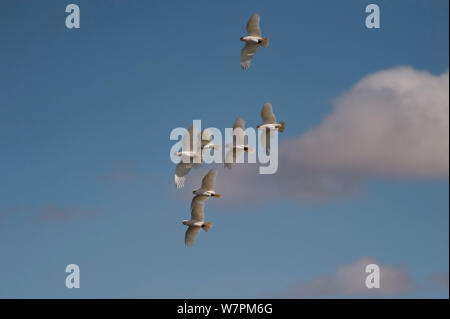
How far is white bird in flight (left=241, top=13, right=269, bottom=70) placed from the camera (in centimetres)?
5266

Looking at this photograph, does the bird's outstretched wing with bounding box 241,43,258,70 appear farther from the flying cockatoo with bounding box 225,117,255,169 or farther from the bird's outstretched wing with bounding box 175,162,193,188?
the bird's outstretched wing with bounding box 175,162,193,188

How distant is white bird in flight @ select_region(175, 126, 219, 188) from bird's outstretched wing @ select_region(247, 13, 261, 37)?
7722 mm

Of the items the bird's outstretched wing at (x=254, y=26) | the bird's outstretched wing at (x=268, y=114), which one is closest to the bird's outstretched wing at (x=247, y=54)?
the bird's outstretched wing at (x=254, y=26)

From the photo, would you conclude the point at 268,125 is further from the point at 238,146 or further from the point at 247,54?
the point at 247,54

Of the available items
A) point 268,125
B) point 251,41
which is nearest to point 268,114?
point 268,125

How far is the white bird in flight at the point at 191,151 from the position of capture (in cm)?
5162

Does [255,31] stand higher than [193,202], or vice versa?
[255,31]

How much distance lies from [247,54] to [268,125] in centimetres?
519
